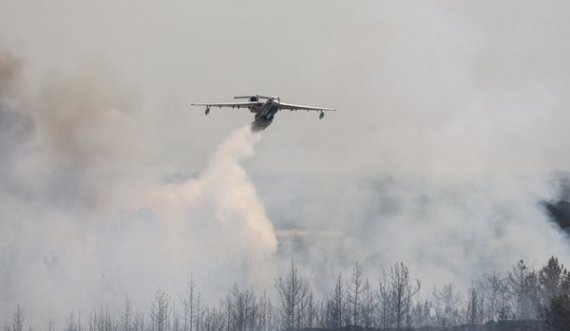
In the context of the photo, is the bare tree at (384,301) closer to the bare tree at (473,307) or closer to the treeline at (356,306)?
the treeline at (356,306)

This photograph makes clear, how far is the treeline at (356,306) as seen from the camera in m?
147

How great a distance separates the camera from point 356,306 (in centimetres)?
15988

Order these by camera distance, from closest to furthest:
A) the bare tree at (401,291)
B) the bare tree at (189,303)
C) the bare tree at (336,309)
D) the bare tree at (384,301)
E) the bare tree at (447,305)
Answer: the bare tree at (336,309)
the bare tree at (401,291)
the bare tree at (384,301)
the bare tree at (447,305)
the bare tree at (189,303)

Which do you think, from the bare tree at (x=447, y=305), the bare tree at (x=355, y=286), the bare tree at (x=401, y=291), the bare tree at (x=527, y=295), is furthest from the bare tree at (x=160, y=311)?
the bare tree at (x=527, y=295)

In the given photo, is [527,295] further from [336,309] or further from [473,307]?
[336,309]

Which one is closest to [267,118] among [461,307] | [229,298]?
[229,298]

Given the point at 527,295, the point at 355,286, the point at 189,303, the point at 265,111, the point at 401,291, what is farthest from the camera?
the point at 355,286

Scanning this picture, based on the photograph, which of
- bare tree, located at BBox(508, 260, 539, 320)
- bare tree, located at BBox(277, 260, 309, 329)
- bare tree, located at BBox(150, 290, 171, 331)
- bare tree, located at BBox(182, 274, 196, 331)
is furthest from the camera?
bare tree, located at BBox(182, 274, 196, 331)

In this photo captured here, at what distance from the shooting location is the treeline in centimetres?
14662

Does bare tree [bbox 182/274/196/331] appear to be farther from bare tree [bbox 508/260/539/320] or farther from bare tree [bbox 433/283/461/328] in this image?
bare tree [bbox 508/260/539/320]

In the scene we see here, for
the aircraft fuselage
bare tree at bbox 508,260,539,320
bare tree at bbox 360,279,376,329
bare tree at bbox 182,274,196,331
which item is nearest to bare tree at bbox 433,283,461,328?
bare tree at bbox 360,279,376,329

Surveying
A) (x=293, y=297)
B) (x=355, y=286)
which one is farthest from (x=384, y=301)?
(x=355, y=286)

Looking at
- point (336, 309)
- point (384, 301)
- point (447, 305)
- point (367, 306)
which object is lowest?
point (336, 309)

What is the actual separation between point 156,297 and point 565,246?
4194 cm
